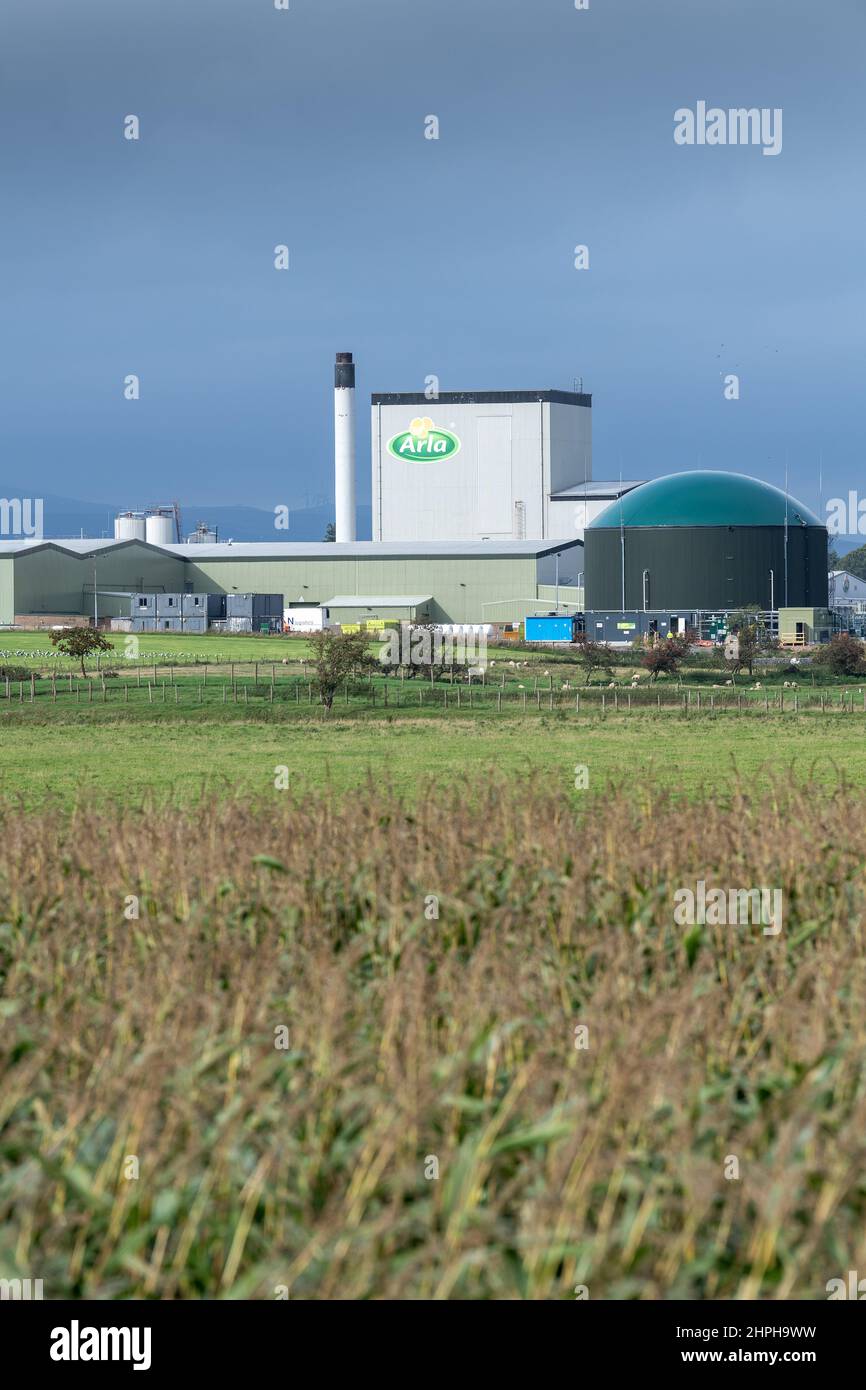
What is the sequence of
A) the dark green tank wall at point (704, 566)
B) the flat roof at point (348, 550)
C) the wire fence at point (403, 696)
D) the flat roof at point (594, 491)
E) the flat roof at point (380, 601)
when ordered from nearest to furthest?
the wire fence at point (403, 696) → the dark green tank wall at point (704, 566) → the flat roof at point (380, 601) → the flat roof at point (348, 550) → the flat roof at point (594, 491)

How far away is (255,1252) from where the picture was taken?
705cm

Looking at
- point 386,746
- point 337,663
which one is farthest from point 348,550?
point 386,746

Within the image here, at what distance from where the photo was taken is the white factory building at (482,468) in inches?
5881

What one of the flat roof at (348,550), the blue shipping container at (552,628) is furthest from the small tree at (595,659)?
the flat roof at (348,550)

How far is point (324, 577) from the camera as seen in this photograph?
13350cm

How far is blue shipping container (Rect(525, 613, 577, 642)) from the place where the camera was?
111 meters

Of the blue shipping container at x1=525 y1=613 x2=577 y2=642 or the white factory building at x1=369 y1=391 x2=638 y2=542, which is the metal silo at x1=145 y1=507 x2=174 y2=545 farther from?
the blue shipping container at x1=525 y1=613 x2=577 y2=642

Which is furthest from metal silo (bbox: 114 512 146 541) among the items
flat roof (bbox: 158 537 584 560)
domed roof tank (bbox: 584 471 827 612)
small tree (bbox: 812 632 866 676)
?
small tree (bbox: 812 632 866 676)

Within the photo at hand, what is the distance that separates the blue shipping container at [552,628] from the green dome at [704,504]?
12600 millimetres

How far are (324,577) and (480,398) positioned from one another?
29.5m

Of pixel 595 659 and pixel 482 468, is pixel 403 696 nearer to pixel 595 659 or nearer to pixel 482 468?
pixel 595 659

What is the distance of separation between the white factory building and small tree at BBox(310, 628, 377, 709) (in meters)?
91.7

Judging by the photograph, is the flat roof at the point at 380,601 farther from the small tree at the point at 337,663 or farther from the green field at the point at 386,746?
the green field at the point at 386,746
